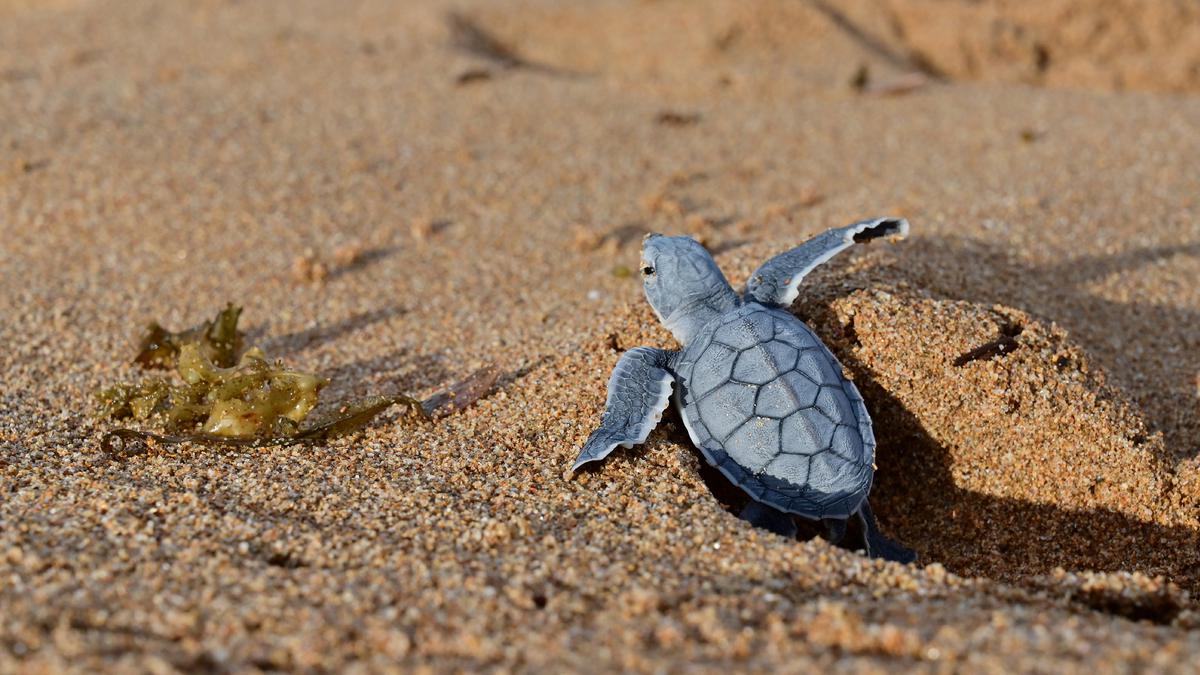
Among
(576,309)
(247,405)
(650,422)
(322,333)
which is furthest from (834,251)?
(322,333)

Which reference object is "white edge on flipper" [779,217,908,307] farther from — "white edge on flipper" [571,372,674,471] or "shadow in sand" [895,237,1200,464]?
"white edge on flipper" [571,372,674,471]

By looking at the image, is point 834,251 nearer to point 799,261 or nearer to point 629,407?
point 799,261

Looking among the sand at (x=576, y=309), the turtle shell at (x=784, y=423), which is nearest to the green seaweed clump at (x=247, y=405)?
the sand at (x=576, y=309)

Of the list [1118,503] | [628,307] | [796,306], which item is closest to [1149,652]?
[1118,503]

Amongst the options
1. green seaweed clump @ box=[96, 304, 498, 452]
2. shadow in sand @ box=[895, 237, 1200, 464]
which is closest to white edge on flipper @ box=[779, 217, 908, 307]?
shadow in sand @ box=[895, 237, 1200, 464]

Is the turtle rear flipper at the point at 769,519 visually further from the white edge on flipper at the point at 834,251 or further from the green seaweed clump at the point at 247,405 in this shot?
the green seaweed clump at the point at 247,405

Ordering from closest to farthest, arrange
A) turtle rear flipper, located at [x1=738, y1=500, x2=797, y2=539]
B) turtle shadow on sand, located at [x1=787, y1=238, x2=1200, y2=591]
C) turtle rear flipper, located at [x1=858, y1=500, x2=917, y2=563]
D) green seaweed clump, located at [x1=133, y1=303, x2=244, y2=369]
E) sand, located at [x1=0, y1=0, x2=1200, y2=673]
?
sand, located at [x1=0, y1=0, x2=1200, y2=673]
turtle rear flipper, located at [x1=738, y1=500, x2=797, y2=539]
turtle rear flipper, located at [x1=858, y1=500, x2=917, y2=563]
turtle shadow on sand, located at [x1=787, y1=238, x2=1200, y2=591]
green seaweed clump, located at [x1=133, y1=303, x2=244, y2=369]
